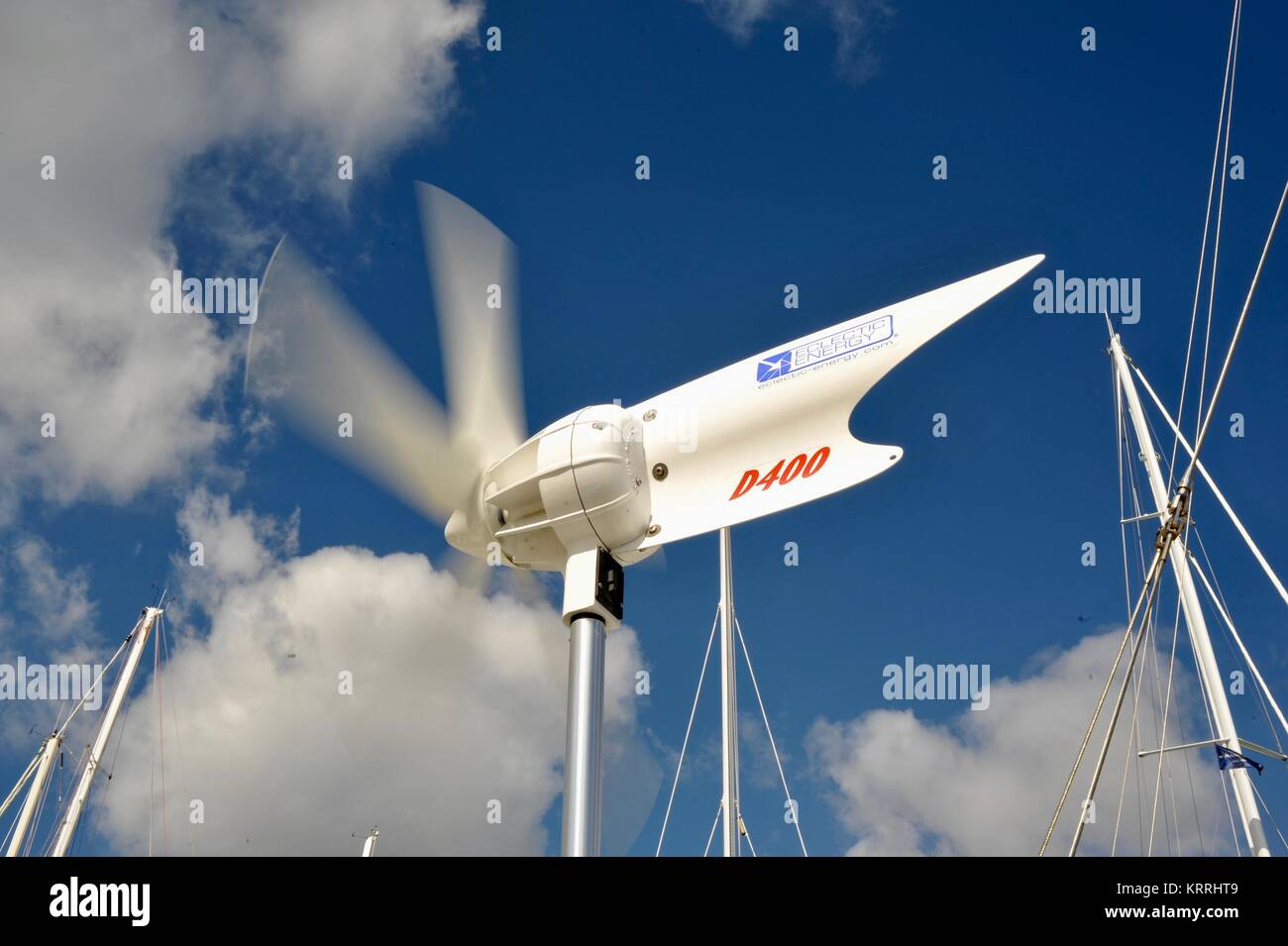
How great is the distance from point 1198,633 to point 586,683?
15.9 metres

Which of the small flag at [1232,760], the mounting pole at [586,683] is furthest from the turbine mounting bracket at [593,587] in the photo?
the small flag at [1232,760]

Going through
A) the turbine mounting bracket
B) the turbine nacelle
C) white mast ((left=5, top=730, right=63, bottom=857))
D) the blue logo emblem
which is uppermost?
the blue logo emblem

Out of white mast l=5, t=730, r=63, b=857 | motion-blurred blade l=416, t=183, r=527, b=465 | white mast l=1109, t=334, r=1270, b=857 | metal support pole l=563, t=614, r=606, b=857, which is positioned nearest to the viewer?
metal support pole l=563, t=614, r=606, b=857

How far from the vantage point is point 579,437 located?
643 centimetres

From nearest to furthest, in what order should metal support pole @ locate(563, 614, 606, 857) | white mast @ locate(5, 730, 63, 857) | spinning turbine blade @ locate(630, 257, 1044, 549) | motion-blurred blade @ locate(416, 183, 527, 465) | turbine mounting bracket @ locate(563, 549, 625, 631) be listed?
metal support pole @ locate(563, 614, 606, 857)
spinning turbine blade @ locate(630, 257, 1044, 549)
turbine mounting bracket @ locate(563, 549, 625, 631)
motion-blurred blade @ locate(416, 183, 527, 465)
white mast @ locate(5, 730, 63, 857)

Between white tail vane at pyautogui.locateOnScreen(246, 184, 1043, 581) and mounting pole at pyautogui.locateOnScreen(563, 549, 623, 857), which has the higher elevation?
white tail vane at pyautogui.locateOnScreen(246, 184, 1043, 581)

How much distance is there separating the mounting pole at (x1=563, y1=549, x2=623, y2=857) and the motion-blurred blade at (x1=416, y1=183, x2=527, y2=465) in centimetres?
142

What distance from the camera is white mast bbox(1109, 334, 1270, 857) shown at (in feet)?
51.0

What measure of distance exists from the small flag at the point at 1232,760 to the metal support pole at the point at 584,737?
577 inches

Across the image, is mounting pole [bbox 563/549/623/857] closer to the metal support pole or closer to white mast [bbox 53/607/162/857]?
the metal support pole

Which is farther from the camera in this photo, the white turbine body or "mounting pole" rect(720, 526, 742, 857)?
"mounting pole" rect(720, 526, 742, 857)

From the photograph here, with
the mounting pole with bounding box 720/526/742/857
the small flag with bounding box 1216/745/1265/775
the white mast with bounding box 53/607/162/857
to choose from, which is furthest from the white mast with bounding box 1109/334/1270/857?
the white mast with bounding box 53/607/162/857
